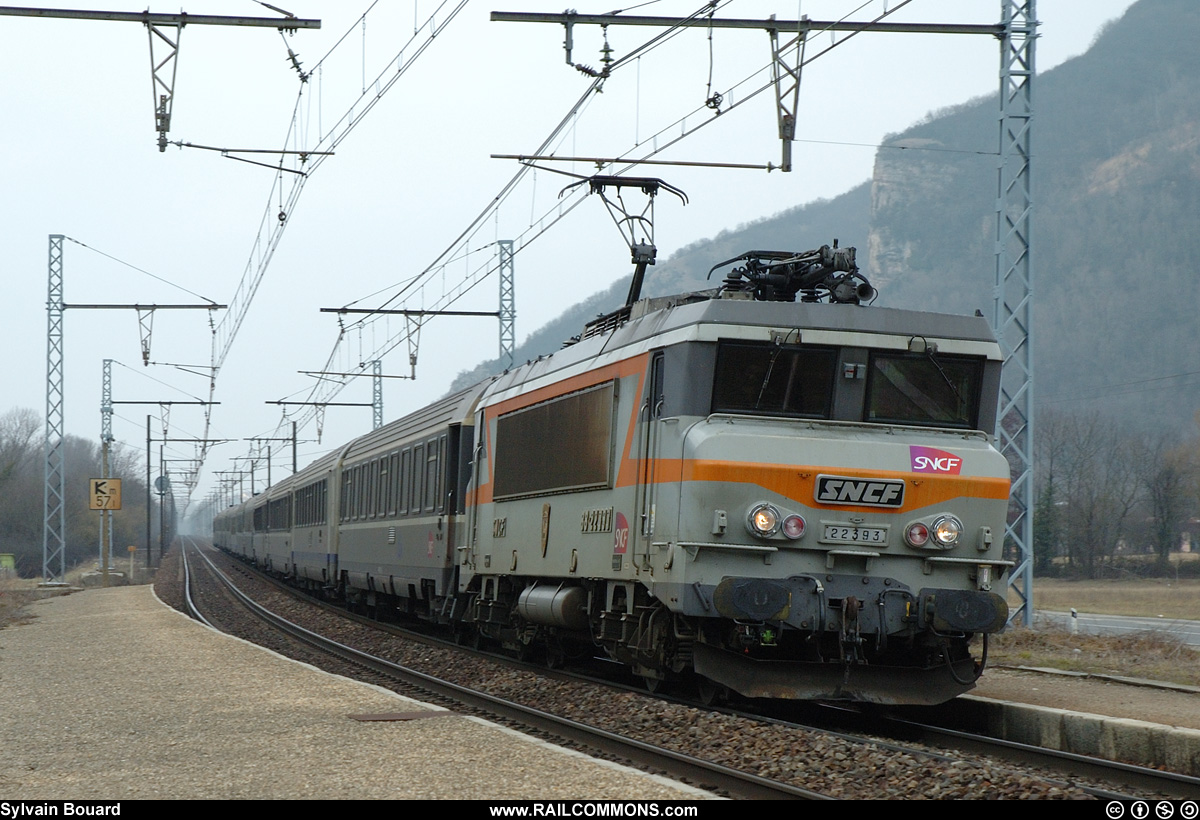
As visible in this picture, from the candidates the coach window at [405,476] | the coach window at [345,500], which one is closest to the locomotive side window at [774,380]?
the coach window at [405,476]

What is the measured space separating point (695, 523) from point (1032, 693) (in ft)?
12.7

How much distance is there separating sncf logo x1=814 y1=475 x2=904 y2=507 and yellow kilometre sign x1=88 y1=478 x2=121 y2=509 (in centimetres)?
3056

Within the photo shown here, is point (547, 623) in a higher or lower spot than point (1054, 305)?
lower

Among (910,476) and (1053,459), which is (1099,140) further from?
(910,476)

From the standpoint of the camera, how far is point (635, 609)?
39.3 feet

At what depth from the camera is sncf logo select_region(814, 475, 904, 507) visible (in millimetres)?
10781

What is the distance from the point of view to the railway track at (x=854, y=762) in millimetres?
7926

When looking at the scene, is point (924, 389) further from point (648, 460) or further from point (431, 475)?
point (431, 475)

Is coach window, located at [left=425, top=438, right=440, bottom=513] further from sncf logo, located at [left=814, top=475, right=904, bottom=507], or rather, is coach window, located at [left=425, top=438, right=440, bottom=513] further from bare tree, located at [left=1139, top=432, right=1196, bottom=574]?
bare tree, located at [left=1139, top=432, right=1196, bottom=574]

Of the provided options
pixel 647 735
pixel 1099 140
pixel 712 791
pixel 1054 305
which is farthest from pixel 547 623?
pixel 1099 140

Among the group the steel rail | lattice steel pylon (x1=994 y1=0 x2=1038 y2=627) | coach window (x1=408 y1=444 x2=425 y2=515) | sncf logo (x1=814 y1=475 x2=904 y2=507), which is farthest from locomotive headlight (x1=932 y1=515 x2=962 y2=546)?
coach window (x1=408 y1=444 x2=425 y2=515)

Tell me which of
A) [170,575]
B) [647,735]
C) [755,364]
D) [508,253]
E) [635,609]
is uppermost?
[508,253]

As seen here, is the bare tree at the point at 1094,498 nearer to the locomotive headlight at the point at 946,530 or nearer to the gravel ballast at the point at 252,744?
the locomotive headlight at the point at 946,530
